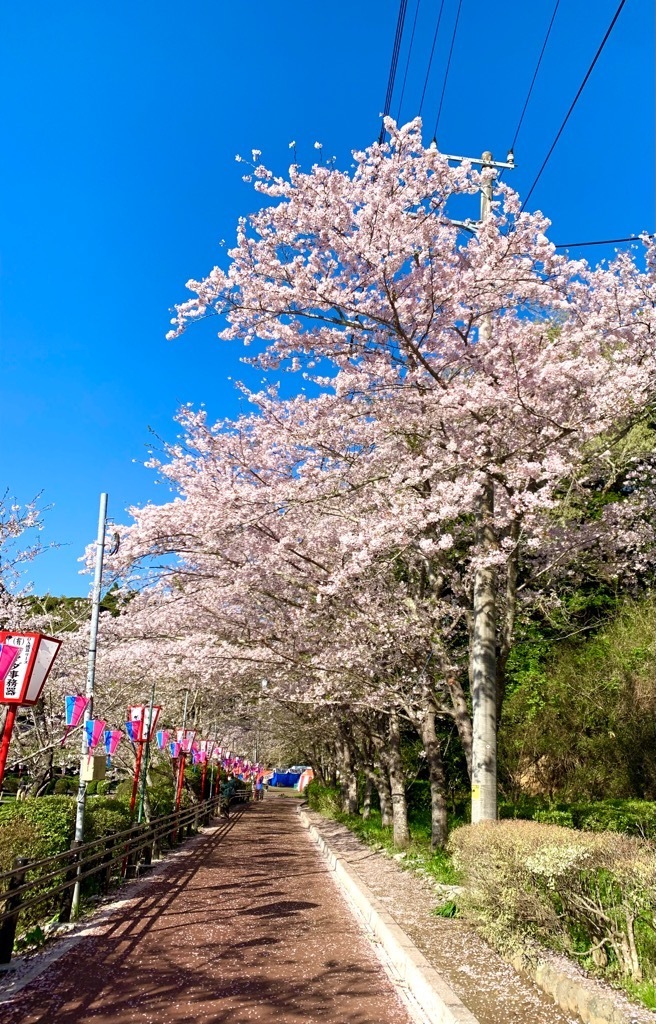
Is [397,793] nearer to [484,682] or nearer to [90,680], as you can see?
[484,682]

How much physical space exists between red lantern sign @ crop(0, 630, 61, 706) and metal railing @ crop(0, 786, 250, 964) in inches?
61.5

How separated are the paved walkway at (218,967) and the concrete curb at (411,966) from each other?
19 cm

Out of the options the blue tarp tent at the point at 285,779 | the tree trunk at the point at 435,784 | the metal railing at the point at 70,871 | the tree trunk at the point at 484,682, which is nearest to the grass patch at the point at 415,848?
the tree trunk at the point at 435,784

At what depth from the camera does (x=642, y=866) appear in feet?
16.1

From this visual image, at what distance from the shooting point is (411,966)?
588 centimetres

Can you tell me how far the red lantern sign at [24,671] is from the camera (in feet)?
21.6

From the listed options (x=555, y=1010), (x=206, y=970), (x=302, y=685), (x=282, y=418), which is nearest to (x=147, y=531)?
(x=282, y=418)

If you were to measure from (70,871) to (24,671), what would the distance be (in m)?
2.95

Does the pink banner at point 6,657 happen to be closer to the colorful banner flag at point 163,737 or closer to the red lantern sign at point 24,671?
the red lantern sign at point 24,671

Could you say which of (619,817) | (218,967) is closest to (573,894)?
(218,967)

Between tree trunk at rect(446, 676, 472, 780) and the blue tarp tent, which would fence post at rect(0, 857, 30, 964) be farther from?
the blue tarp tent

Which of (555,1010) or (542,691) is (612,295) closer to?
(555,1010)

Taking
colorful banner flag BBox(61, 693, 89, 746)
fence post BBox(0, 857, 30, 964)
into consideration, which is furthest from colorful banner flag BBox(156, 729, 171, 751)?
fence post BBox(0, 857, 30, 964)

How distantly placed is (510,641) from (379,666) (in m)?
4.09
